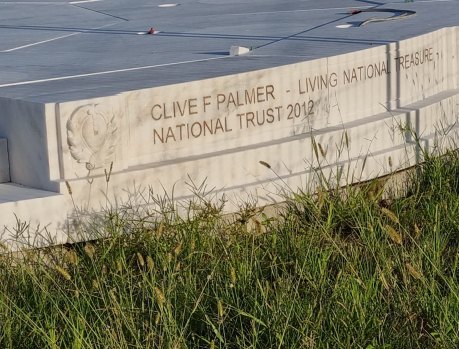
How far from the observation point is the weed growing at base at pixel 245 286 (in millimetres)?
3799

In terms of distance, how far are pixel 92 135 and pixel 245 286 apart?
56.9 inches

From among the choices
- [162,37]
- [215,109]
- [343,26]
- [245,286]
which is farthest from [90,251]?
[343,26]

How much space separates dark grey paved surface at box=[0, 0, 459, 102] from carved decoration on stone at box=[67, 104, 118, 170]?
187 mm

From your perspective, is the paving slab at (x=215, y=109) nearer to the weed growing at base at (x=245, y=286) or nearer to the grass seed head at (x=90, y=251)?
the weed growing at base at (x=245, y=286)

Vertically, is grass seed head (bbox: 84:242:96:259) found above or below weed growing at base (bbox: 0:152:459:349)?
above

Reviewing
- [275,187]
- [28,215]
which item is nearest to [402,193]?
[275,187]

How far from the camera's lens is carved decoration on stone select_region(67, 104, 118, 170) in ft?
17.2

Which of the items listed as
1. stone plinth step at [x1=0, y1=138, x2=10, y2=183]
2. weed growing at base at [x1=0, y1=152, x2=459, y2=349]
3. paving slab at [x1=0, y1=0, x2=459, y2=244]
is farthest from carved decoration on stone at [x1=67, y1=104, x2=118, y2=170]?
stone plinth step at [x1=0, y1=138, x2=10, y2=183]

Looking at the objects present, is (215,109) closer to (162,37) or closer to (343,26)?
(162,37)

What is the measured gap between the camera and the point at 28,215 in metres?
5.09

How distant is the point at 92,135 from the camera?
530cm

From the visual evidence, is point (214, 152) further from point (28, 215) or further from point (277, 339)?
point (277, 339)

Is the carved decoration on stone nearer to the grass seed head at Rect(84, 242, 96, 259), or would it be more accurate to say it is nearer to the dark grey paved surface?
the dark grey paved surface

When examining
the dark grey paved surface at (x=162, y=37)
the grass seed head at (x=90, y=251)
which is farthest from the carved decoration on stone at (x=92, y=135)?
the grass seed head at (x=90, y=251)
